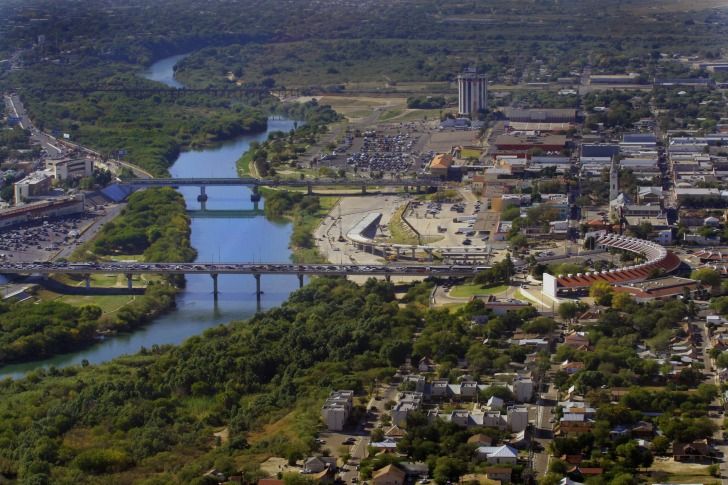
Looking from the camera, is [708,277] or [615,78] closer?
[708,277]

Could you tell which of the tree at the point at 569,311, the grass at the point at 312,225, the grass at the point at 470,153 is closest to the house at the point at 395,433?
the tree at the point at 569,311

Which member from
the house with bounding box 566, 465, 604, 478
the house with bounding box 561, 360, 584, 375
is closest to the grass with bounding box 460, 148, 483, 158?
the house with bounding box 561, 360, 584, 375

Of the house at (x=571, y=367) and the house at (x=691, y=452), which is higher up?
the house at (x=571, y=367)

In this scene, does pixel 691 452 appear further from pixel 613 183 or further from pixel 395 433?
pixel 613 183

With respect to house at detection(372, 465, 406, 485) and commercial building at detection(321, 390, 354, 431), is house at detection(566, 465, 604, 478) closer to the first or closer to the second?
house at detection(372, 465, 406, 485)

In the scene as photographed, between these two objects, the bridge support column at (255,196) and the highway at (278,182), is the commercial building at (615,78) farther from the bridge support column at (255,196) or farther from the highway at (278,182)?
the bridge support column at (255,196)

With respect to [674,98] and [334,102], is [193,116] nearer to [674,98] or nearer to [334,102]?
[334,102]

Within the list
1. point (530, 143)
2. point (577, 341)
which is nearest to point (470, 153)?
point (530, 143)
